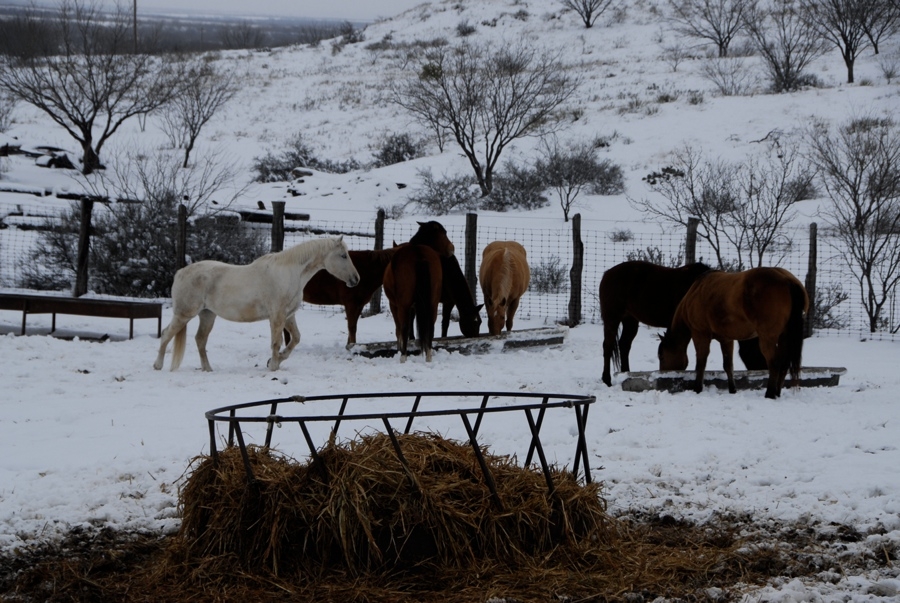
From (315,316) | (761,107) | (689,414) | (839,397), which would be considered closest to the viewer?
(689,414)

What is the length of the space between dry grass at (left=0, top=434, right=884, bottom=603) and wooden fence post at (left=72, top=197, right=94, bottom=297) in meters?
12.5

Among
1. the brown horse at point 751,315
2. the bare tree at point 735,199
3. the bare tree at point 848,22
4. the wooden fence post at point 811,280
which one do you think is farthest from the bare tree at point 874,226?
the bare tree at point 848,22

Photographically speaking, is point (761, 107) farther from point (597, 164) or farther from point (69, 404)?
point (69, 404)

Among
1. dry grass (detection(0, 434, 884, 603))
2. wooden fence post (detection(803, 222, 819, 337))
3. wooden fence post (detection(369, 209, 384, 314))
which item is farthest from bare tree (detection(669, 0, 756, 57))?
dry grass (detection(0, 434, 884, 603))

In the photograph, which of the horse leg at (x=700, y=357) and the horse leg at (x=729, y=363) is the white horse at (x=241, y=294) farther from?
the horse leg at (x=729, y=363)

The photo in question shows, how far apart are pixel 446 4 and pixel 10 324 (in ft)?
167

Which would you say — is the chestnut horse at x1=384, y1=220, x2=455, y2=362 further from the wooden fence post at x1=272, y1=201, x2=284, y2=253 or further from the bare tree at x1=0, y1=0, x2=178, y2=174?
the bare tree at x1=0, y1=0, x2=178, y2=174

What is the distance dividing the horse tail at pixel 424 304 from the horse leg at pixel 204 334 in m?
2.52

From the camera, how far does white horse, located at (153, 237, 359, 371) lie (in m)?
10.1

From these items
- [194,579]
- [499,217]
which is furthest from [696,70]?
[194,579]

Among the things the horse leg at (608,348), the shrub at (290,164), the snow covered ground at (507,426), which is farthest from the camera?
the shrub at (290,164)

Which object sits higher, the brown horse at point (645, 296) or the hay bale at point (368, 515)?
the brown horse at point (645, 296)

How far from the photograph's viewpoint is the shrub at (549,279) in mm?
17625

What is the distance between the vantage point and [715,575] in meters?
4.00
